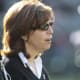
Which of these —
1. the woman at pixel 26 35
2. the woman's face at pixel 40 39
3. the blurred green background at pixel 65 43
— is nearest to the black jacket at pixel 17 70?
the woman at pixel 26 35

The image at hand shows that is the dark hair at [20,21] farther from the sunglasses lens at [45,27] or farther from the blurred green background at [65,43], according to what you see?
the blurred green background at [65,43]

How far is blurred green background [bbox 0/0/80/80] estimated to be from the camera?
28.9ft

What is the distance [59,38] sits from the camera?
29.1ft

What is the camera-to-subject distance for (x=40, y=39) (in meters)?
2.95

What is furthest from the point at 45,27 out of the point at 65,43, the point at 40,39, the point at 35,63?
the point at 65,43

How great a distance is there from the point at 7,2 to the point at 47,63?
143 cm

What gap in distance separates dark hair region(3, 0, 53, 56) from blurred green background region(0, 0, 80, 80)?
5557 millimetres

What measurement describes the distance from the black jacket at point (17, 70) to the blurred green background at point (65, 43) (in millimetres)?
5602

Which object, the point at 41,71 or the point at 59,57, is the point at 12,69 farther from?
the point at 59,57

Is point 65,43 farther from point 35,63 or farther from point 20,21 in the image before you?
point 20,21

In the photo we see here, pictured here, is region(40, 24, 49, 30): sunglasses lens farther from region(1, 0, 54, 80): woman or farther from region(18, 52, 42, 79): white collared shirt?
region(18, 52, 42, 79): white collared shirt

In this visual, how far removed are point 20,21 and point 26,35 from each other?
0.34 ft

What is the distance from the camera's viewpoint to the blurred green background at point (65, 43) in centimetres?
882

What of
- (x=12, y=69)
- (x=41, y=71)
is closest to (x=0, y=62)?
(x=12, y=69)
